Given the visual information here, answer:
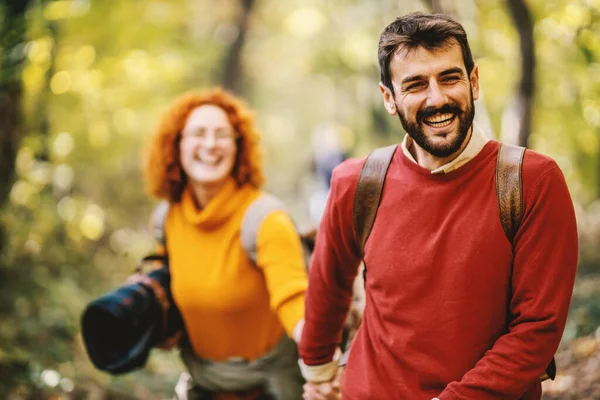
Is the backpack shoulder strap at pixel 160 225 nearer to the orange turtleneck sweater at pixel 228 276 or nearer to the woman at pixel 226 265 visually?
the woman at pixel 226 265

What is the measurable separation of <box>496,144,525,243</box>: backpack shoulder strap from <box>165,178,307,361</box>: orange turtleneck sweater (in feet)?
4.19

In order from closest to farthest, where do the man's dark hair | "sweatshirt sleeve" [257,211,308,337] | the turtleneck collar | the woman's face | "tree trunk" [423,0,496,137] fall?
the man's dark hair, "sweatshirt sleeve" [257,211,308,337], the turtleneck collar, the woman's face, "tree trunk" [423,0,496,137]

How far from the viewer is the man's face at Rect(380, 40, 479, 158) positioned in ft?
6.56

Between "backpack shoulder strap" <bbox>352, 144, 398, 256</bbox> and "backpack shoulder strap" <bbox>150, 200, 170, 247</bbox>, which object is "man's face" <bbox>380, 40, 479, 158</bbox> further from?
"backpack shoulder strap" <bbox>150, 200, 170, 247</bbox>

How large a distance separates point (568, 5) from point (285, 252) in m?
3.46

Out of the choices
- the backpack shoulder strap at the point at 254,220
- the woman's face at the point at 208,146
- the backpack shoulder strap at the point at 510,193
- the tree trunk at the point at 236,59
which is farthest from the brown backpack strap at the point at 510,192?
the tree trunk at the point at 236,59

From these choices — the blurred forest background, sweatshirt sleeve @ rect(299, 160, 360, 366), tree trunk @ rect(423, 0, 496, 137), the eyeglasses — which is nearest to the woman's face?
the eyeglasses

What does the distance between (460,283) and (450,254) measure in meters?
0.09

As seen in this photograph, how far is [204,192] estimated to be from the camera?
3.42 m

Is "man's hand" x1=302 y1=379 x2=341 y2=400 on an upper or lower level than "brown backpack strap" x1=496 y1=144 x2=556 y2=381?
lower

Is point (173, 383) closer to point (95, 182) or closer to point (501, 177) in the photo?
point (95, 182)

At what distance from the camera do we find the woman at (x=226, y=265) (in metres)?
3.05

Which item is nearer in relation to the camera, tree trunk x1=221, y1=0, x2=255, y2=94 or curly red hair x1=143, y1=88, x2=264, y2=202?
curly red hair x1=143, y1=88, x2=264, y2=202

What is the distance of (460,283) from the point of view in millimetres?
1936
